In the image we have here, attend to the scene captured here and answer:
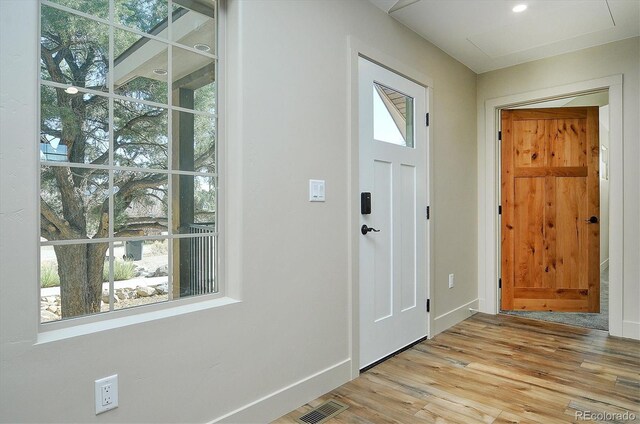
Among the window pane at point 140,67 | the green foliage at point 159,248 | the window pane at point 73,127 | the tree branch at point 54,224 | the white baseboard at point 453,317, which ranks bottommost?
the white baseboard at point 453,317

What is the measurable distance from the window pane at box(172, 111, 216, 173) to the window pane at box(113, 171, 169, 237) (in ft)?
0.41

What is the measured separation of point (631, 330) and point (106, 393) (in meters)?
3.72

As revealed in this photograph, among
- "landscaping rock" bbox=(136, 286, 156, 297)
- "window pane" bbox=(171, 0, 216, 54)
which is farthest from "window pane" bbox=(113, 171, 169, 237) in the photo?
"window pane" bbox=(171, 0, 216, 54)

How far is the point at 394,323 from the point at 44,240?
2.21 m

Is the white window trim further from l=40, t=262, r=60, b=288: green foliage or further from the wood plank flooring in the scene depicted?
the wood plank flooring

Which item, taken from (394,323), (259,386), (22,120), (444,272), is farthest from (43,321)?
(444,272)

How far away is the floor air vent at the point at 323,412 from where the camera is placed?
1.93 m

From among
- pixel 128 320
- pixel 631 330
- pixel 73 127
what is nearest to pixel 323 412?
pixel 128 320

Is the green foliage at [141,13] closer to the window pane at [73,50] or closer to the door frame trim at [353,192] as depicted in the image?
the window pane at [73,50]

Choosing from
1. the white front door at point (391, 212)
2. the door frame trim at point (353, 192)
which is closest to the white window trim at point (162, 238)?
the door frame trim at point (353, 192)

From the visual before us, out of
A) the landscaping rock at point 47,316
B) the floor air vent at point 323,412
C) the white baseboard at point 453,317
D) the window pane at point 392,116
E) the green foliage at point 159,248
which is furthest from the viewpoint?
the white baseboard at point 453,317

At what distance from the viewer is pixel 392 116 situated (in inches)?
111

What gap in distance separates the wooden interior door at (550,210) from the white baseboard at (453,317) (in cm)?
44

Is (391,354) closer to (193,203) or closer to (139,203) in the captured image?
(193,203)
